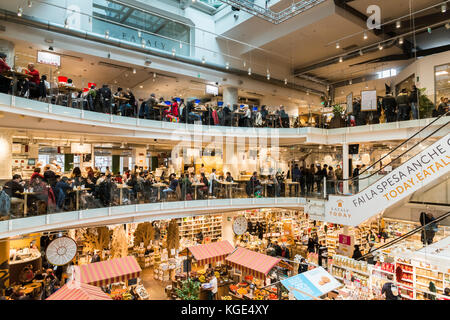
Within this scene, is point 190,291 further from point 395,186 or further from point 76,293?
point 395,186

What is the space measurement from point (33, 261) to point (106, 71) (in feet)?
27.3

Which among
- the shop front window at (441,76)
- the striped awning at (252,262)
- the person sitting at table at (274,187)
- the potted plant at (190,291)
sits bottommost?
the potted plant at (190,291)

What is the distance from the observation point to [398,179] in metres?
8.62

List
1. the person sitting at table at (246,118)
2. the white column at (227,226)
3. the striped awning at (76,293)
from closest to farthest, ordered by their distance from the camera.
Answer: the striped awning at (76,293) → the person sitting at table at (246,118) → the white column at (227,226)

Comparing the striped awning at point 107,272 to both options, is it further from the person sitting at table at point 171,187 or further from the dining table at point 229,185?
the dining table at point 229,185

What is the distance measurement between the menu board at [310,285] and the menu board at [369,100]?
281 inches

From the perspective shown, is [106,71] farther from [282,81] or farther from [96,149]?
[282,81]

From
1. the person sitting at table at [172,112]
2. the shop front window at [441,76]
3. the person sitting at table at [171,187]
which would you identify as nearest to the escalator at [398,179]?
the shop front window at [441,76]

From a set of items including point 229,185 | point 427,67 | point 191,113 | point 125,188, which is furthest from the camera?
point 427,67

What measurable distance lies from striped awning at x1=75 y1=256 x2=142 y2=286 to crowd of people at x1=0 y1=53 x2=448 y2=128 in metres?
4.76

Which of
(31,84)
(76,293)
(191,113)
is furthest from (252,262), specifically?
(31,84)

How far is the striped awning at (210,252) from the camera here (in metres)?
9.16

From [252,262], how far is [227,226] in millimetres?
4578

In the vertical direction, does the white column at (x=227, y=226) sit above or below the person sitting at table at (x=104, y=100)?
below
